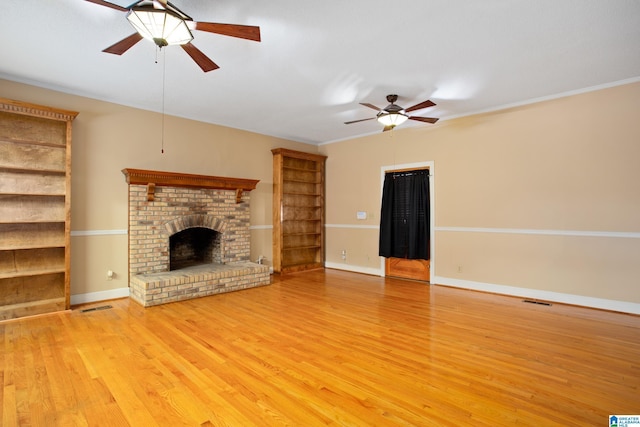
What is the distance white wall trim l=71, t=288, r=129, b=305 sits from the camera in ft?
14.3

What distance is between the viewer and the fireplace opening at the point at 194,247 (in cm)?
580

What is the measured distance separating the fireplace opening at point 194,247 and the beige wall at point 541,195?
12.4 feet

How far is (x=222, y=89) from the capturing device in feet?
14.1

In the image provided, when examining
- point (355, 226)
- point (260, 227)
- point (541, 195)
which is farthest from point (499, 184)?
point (260, 227)

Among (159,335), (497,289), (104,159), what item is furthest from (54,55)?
(497,289)

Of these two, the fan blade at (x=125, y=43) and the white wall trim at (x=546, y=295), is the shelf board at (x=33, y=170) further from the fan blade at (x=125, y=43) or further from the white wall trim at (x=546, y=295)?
the white wall trim at (x=546, y=295)

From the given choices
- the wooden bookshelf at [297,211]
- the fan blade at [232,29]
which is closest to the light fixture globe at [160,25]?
the fan blade at [232,29]

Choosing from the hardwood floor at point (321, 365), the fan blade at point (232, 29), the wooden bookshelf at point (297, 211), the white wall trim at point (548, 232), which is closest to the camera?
the hardwood floor at point (321, 365)

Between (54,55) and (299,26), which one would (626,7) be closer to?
(299,26)

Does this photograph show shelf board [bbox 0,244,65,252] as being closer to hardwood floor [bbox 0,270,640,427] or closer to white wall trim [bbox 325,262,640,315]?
hardwood floor [bbox 0,270,640,427]

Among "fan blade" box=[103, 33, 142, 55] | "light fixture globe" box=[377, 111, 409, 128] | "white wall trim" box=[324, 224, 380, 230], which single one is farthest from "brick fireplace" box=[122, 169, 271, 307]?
"light fixture globe" box=[377, 111, 409, 128]

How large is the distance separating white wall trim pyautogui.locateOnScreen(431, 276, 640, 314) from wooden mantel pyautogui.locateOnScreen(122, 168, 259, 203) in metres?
3.84

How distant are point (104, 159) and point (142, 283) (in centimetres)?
186

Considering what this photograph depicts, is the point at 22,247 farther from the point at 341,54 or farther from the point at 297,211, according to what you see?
the point at 297,211
